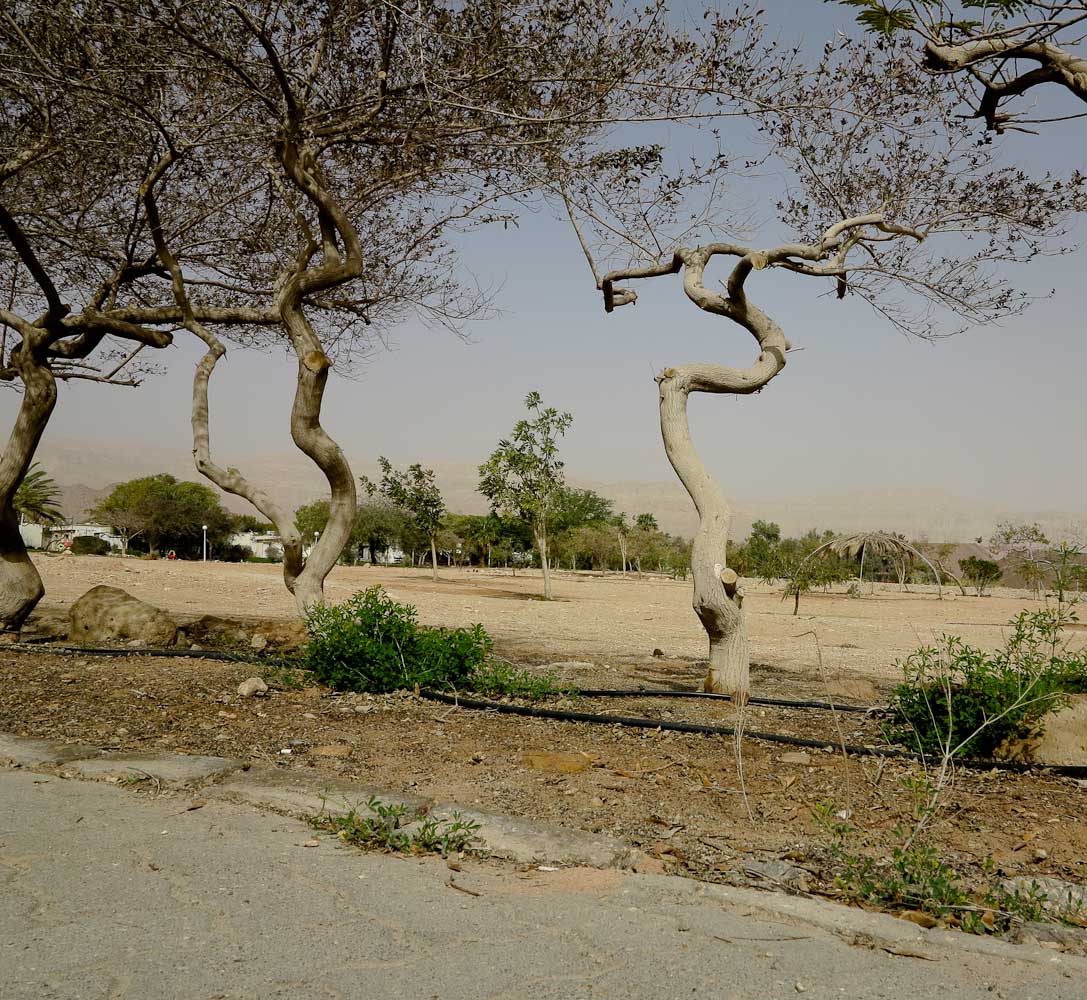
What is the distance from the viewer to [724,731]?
564cm

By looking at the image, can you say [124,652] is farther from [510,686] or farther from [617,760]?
[617,760]

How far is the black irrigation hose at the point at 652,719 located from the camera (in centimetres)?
493

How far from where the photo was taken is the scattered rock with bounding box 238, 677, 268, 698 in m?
6.56

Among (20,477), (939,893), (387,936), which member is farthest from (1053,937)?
(20,477)

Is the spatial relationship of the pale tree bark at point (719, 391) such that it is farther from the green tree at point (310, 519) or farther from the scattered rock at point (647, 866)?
the green tree at point (310, 519)

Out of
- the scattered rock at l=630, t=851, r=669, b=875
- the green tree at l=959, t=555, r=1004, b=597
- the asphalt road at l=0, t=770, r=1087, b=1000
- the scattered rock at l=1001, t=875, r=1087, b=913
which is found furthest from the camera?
the green tree at l=959, t=555, r=1004, b=597

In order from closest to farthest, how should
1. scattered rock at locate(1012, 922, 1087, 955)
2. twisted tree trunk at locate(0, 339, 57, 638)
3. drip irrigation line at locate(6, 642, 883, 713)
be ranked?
scattered rock at locate(1012, 922, 1087, 955) < drip irrigation line at locate(6, 642, 883, 713) < twisted tree trunk at locate(0, 339, 57, 638)

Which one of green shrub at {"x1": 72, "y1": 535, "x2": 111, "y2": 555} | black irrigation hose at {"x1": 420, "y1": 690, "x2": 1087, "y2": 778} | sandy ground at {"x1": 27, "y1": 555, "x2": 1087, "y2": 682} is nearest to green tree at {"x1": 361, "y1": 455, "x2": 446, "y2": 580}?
sandy ground at {"x1": 27, "y1": 555, "x2": 1087, "y2": 682}

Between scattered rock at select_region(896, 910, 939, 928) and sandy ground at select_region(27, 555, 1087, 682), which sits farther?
sandy ground at select_region(27, 555, 1087, 682)

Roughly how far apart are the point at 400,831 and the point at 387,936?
100cm

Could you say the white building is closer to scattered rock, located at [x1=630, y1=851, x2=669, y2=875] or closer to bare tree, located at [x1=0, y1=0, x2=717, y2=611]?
bare tree, located at [x1=0, y1=0, x2=717, y2=611]

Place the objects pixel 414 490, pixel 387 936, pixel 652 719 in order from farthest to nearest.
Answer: pixel 414 490, pixel 652 719, pixel 387 936

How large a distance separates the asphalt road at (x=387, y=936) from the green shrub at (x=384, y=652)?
298 cm

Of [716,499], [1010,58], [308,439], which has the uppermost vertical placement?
[1010,58]
